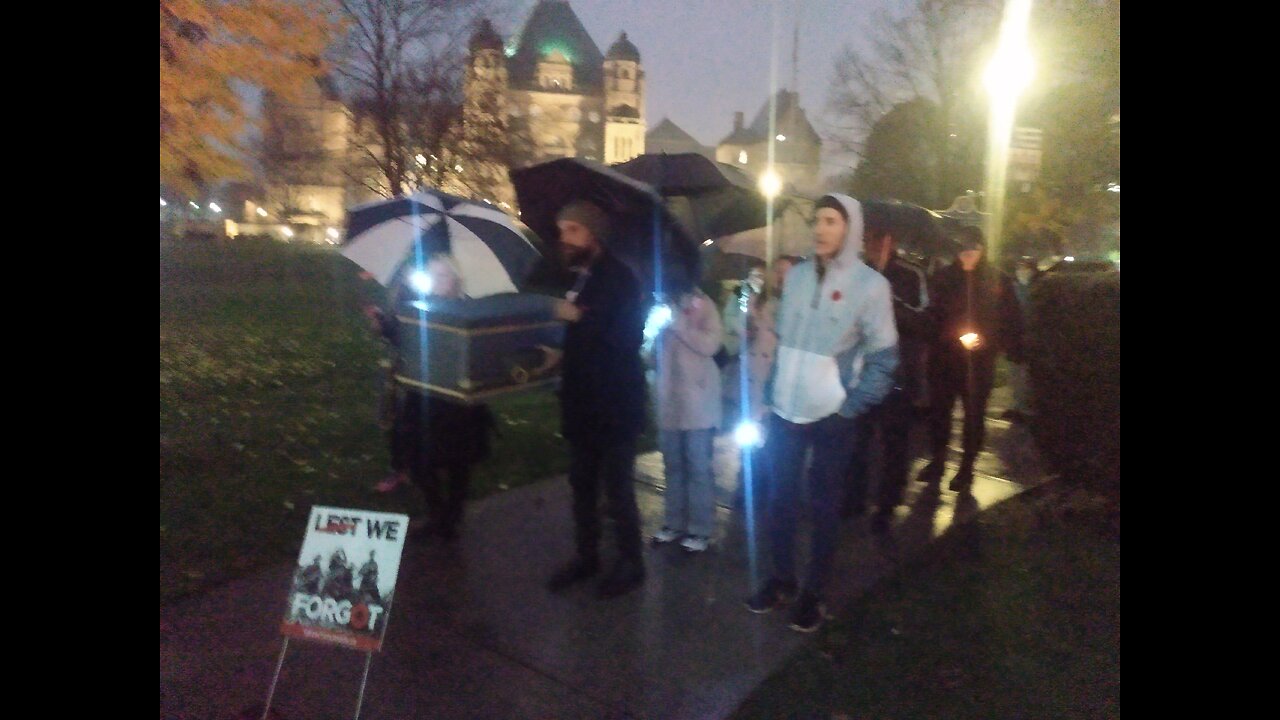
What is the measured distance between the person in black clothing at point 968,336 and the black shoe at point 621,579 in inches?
97.5

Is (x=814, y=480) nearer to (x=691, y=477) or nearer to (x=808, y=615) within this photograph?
(x=808, y=615)

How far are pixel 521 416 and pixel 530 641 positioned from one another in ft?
14.8

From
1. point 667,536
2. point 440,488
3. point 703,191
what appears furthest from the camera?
point 703,191

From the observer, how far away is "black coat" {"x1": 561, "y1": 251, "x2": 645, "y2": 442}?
12.6 feet

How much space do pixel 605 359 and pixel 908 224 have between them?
96.6 inches

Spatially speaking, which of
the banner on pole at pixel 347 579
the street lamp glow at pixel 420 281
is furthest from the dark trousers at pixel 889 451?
the banner on pole at pixel 347 579

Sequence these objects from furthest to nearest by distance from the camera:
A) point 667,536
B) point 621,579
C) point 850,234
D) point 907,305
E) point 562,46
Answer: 1. point 562,46
2. point 907,305
3. point 667,536
4. point 621,579
5. point 850,234

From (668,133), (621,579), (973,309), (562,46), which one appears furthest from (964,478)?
(668,133)

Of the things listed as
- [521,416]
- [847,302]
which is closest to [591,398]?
[847,302]

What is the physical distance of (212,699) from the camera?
320 centimetres

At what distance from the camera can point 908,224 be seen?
529cm

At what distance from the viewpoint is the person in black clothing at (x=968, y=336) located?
527 centimetres

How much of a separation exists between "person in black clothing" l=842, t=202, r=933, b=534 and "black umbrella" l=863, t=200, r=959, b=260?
0.05 feet
